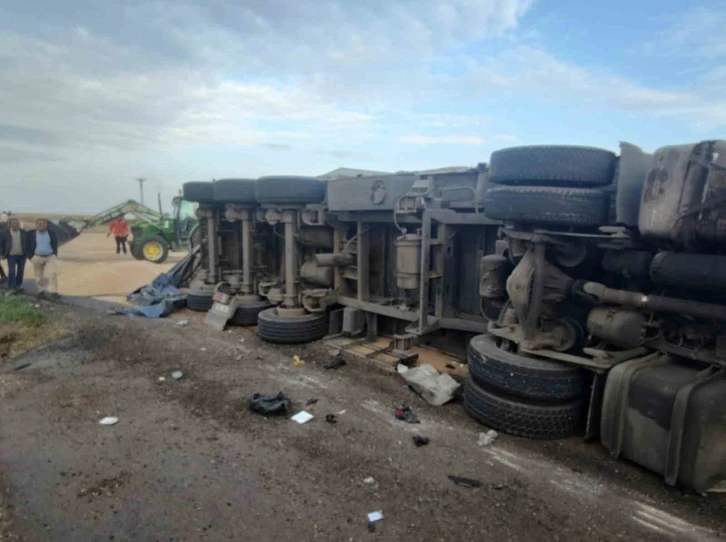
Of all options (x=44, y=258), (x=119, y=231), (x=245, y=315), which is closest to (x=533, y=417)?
(x=245, y=315)

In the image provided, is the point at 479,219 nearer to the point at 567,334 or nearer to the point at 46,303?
the point at 567,334

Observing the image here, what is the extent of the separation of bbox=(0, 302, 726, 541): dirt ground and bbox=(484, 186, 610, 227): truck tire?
1.48 m

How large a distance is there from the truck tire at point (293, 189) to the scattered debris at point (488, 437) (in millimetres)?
3425

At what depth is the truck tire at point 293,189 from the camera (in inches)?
217

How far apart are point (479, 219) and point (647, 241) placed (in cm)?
141

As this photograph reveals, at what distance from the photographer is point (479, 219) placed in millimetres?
4086

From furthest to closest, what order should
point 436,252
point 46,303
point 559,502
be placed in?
point 46,303 → point 436,252 → point 559,502

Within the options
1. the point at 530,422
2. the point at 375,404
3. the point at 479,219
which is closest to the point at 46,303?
the point at 375,404

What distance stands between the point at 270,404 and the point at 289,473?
2.89ft

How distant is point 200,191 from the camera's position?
23.2ft

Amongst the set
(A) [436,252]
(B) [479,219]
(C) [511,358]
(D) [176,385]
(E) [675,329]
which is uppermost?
(B) [479,219]

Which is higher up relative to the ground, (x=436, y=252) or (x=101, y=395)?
(x=436, y=252)

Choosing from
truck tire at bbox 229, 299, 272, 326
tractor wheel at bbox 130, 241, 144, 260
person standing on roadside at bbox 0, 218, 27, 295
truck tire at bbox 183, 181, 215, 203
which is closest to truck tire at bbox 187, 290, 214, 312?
truck tire at bbox 229, 299, 272, 326

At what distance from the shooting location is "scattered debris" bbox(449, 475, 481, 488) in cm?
257
